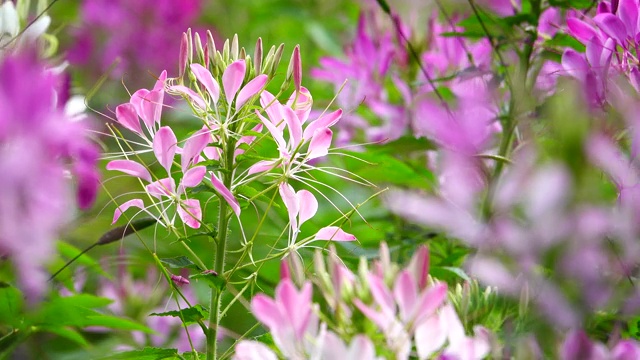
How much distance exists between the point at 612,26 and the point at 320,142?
24 cm

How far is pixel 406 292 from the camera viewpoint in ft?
1.23

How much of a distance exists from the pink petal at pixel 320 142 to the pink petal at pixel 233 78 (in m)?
0.06

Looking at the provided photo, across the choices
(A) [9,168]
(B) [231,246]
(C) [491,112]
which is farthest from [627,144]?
(B) [231,246]

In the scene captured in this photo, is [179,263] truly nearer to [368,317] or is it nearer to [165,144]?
[165,144]

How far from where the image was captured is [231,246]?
3.78ft

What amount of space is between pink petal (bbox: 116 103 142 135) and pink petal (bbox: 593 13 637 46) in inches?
13.8

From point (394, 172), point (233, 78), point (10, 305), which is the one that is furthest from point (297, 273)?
point (394, 172)

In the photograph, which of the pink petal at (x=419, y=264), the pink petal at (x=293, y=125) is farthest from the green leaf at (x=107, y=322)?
the pink petal at (x=419, y=264)

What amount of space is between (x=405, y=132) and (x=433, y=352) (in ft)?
2.22

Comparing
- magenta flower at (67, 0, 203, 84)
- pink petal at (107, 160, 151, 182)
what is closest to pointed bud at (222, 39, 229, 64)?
pink petal at (107, 160, 151, 182)

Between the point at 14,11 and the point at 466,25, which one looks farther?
the point at 466,25

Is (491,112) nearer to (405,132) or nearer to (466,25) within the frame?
(466,25)

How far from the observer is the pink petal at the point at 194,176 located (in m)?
0.53

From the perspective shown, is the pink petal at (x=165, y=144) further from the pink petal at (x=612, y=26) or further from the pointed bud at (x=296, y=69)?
the pink petal at (x=612, y=26)
